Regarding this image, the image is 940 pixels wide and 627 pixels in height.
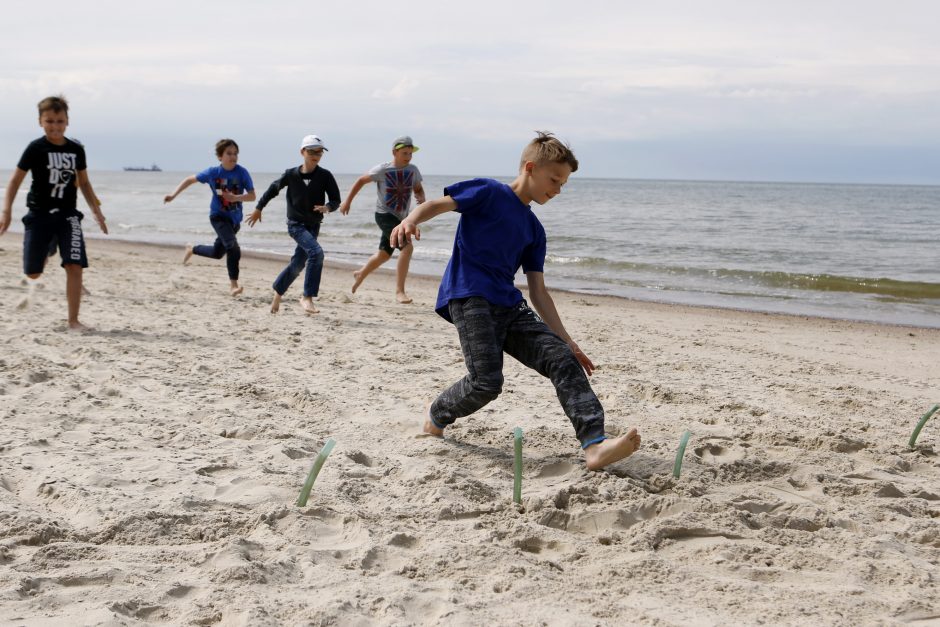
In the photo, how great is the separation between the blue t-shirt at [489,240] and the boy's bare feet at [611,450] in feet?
2.59

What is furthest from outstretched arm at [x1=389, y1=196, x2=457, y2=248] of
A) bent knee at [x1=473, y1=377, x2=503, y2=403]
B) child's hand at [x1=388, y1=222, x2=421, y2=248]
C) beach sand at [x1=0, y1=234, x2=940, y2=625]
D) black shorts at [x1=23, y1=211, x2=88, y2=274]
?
black shorts at [x1=23, y1=211, x2=88, y2=274]

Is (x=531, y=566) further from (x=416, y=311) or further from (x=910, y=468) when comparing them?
(x=416, y=311)

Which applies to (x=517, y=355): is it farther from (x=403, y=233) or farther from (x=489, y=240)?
(x=403, y=233)

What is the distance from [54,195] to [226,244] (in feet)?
8.34

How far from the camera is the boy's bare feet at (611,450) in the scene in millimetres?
3627

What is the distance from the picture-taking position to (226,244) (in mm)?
8945

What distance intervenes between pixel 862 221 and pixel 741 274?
23215 mm

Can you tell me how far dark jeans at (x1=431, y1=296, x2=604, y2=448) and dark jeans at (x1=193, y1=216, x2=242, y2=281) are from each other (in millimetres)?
5425

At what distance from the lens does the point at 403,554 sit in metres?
3.02

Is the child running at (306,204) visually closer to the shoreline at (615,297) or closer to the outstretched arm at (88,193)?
the outstretched arm at (88,193)

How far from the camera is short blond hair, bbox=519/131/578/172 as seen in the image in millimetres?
3793

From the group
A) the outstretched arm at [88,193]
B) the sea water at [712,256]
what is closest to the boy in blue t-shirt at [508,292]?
the outstretched arm at [88,193]

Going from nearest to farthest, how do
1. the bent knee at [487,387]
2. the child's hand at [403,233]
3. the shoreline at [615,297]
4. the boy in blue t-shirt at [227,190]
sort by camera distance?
the child's hand at [403,233]
the bent knee at [487,387]
the boy in blue t-shirt at [227,190]
the shoreline at [615,297]

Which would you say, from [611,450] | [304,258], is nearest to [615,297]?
[304,258]
